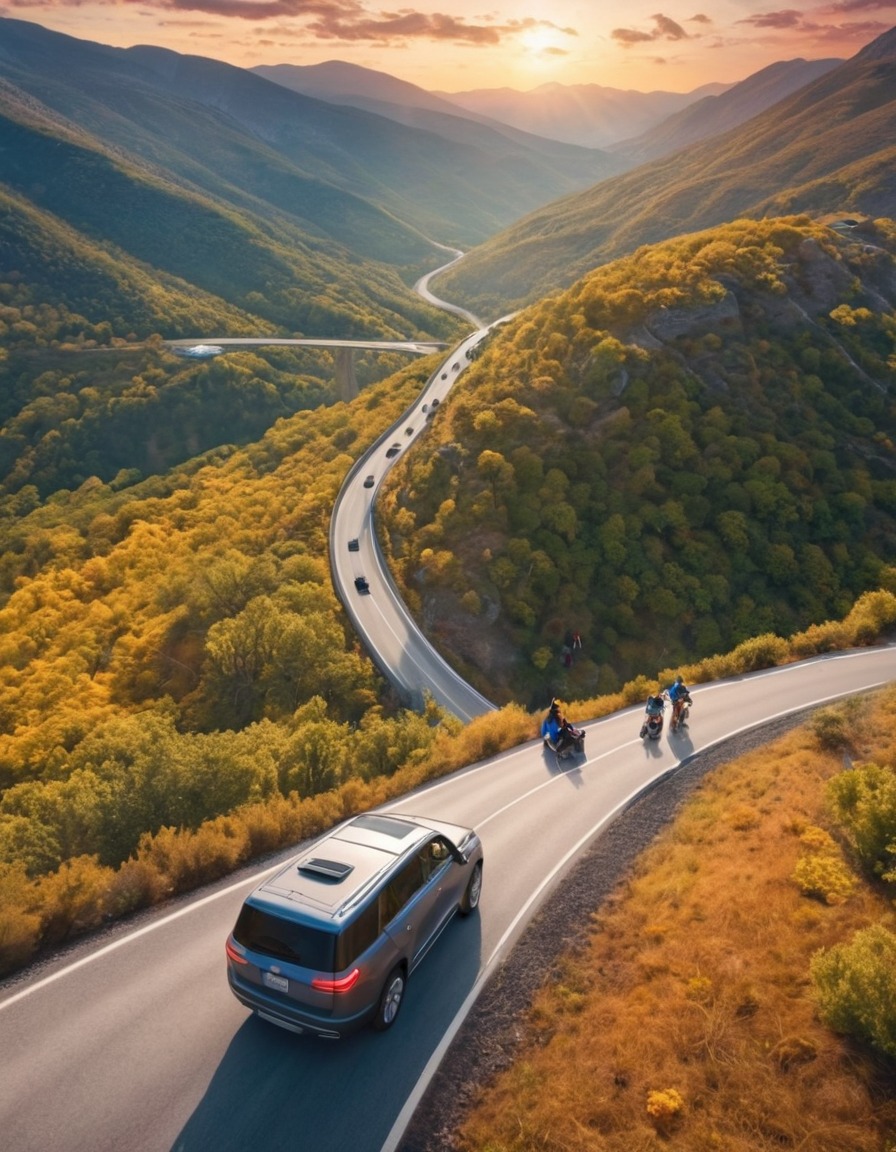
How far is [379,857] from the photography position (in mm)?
10320

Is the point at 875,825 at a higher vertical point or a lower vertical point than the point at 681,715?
higher

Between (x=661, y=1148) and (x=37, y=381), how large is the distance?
5333 inches

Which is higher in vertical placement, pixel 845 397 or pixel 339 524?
pixel 845 397

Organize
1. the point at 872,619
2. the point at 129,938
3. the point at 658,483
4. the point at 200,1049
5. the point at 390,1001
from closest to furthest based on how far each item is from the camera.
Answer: the point at 200,1049 → the point at 390,1001 → the point at 129,938 → the point at 872,619 → the point at 658,483

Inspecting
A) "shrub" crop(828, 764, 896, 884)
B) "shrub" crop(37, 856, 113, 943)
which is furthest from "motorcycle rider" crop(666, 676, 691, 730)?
"shrub" crop(37, 856, 113, 943)

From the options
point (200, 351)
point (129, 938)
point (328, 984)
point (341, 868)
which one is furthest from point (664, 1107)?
point (200, 351)

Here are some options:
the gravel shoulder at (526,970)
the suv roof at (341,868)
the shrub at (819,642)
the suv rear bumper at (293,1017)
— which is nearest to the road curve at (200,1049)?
the gravel shoulder at (526,970)

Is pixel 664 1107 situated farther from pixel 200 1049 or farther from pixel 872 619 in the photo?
pixel 872 619

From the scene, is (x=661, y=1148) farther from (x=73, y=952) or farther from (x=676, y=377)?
(x=676, y=377)

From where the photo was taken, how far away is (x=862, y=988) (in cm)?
878

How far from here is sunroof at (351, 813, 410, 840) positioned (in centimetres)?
1125

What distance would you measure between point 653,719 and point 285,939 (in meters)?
17.4

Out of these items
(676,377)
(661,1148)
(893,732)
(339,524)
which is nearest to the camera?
(661,1148)

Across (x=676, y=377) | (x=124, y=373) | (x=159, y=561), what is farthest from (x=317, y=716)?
(x=124, y=373)
